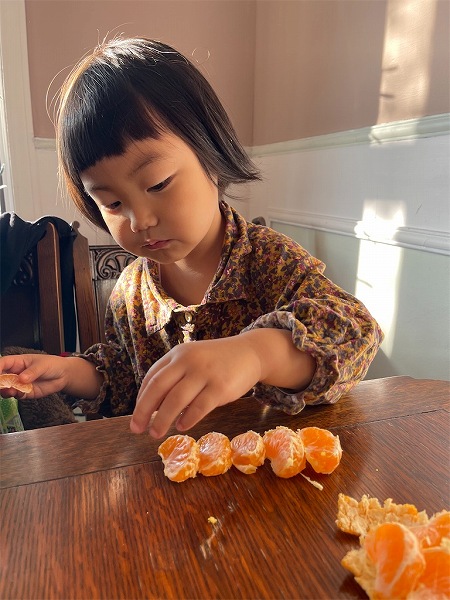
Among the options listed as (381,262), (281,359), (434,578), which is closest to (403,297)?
(381,262)

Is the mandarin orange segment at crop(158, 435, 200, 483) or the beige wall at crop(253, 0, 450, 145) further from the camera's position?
Result: the beige wall at crop(253, 0, 450, 145)

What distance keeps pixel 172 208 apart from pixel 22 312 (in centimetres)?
69

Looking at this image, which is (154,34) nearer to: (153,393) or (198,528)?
(153,393)

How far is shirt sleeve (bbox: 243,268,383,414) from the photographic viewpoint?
0.61 meters

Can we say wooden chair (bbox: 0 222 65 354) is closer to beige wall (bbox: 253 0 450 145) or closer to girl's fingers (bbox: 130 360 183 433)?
girl's fingers (bbox: 130 360 183 433)

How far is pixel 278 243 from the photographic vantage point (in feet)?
3.02

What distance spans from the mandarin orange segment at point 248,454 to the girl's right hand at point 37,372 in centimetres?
40

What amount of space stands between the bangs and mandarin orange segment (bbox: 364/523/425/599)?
1.92 feet

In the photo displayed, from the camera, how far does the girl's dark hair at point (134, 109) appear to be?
0.70 metres

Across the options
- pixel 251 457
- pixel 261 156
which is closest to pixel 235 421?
pixel 251 457

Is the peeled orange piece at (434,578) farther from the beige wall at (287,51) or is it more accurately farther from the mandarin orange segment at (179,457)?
the beige wall at (287,51)

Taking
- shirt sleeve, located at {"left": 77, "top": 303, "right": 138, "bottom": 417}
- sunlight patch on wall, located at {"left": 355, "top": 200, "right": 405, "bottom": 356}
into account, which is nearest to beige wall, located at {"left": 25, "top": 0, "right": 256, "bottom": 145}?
sunlight patch on wall, located at {"left": 355, "top": 200, "right": 405, "bottom": 356}

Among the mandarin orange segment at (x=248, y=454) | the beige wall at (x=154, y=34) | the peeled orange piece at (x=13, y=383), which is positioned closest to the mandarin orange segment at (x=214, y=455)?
the mandarin orange segment at (x=248, y=454)

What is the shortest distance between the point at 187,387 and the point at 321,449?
161 millimetres
